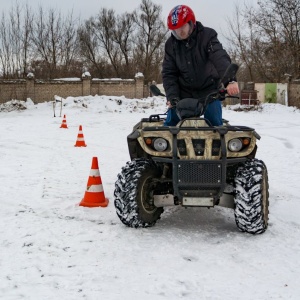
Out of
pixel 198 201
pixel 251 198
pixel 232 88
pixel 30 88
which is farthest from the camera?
pixel 30 88

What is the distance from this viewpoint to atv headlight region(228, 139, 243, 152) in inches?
148

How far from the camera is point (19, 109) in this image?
3359 centimetres

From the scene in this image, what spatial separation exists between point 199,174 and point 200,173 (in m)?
0.01

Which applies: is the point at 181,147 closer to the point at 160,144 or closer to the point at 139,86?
the point at 160,144

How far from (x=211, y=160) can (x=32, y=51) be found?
4429cm

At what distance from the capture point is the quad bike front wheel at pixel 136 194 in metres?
3.87

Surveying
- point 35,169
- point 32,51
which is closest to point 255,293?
point 35,169

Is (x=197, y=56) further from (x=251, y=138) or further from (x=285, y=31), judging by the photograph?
(x=285, y=31)

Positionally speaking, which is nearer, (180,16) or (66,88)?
(180,16)

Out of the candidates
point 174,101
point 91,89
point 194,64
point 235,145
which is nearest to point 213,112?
point 174,101

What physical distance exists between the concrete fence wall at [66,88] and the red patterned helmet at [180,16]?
116ft

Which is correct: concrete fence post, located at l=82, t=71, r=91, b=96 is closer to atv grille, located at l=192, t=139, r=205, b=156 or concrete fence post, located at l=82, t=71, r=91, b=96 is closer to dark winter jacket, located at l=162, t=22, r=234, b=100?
dark winter jacket, located at l=162, t=22, r=234, b=100

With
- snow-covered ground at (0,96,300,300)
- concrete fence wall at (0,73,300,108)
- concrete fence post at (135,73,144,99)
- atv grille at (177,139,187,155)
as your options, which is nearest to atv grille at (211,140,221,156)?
atv grille at (177,139,187,155)

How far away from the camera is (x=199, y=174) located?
372 centimetres
